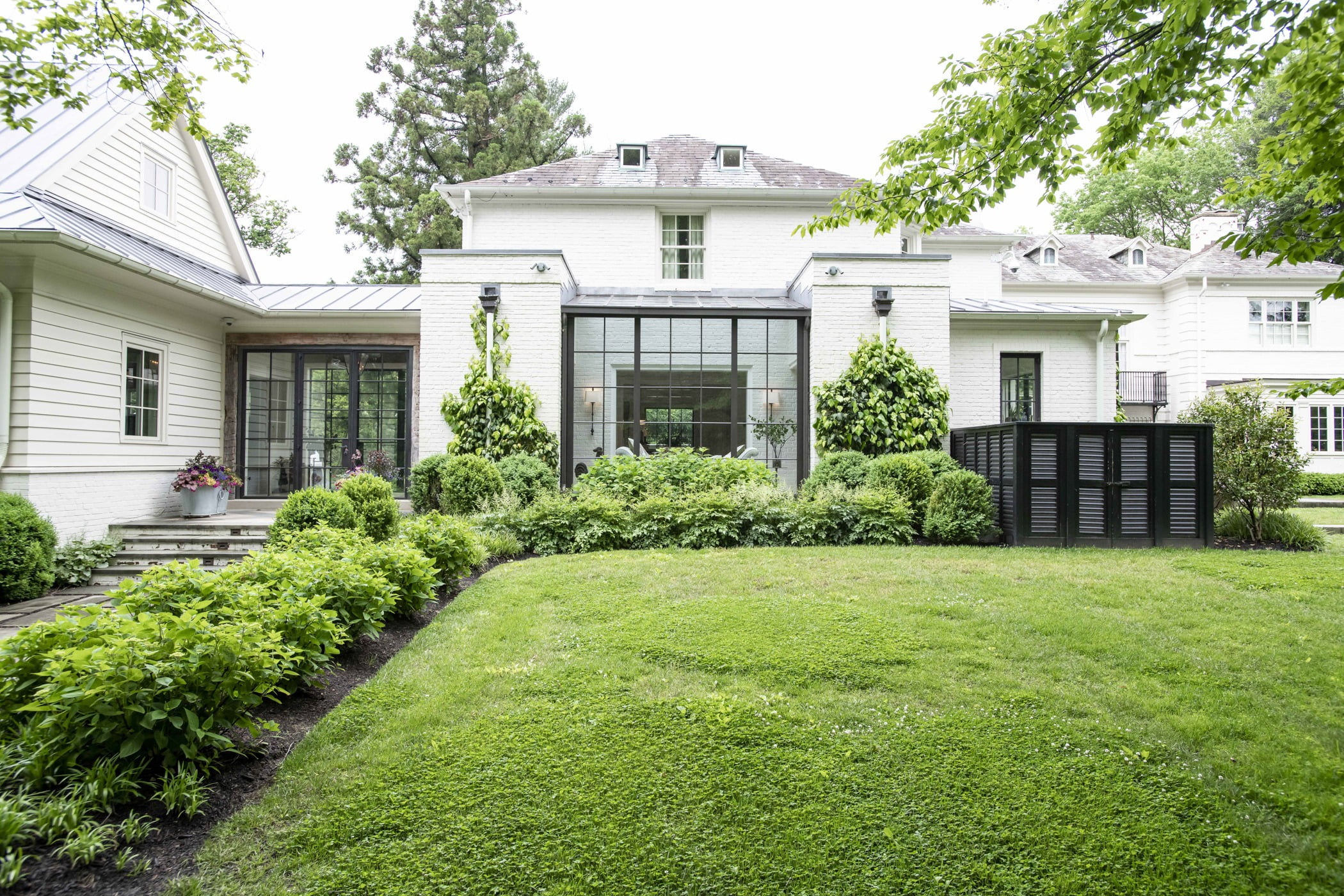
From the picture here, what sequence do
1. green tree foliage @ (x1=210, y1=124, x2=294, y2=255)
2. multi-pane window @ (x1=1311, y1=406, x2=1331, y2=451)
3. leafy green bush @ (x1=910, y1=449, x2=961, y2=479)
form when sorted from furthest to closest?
green tree foliage @ (x1=210, y1=124, x2=294, y2=255)
multi-pane window @ (x1=1311, y1=406, x2=1331, y2=451)
leafy green bush @ (x1=910, y1=449, x2=961, y2=479)

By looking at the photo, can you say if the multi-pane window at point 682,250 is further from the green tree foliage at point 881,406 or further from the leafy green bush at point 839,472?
the leafy green bush at point 839,472

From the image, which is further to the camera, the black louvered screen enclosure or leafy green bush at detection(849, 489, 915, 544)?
the black louvered screen enclosure

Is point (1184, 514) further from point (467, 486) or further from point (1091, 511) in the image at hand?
point (467, 486)

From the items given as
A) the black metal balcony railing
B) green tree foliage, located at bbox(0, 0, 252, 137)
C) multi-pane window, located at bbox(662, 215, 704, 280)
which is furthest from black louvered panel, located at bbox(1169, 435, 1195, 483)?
the black metal balcony railing

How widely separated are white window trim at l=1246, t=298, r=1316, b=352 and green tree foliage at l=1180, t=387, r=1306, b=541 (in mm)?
15285

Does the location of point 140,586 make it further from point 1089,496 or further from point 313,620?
point 1089,496

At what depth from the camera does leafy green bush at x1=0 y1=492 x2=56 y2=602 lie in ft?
20.8

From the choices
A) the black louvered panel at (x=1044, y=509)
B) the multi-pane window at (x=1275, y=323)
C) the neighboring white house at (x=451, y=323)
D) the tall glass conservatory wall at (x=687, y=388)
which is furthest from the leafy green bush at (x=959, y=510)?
the multi-pane window at (x=1275, y=323)

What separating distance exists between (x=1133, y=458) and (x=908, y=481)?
2.64 m

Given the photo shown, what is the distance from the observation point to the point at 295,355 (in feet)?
37.8

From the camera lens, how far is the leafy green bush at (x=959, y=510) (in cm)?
852

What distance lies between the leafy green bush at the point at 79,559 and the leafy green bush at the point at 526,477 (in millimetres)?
4427

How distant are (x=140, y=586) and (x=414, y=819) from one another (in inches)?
87.9

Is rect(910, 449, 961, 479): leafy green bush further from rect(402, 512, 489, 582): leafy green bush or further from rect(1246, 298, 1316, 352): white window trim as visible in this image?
rect(1246, 298, 1316, 352): white window trim
